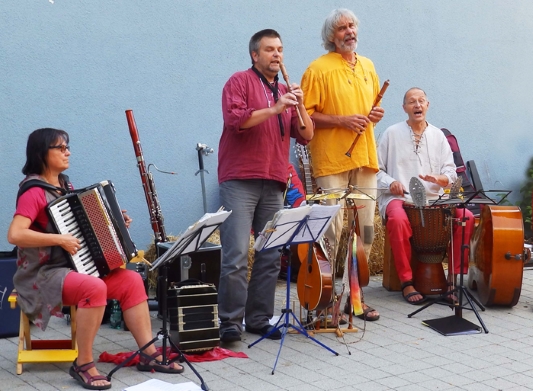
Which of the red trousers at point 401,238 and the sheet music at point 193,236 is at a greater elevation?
the sheet music at point 193,236

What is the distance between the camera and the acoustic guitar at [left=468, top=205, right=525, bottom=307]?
5.62 metres

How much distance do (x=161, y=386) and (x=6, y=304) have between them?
1.54m

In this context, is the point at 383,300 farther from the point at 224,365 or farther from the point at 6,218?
the point at 6,218

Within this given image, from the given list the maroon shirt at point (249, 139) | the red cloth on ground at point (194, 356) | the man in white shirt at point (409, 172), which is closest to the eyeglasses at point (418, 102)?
the man in white shirt at point (409, 172)

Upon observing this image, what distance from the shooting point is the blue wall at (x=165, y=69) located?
5.73m

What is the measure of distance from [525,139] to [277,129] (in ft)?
15.0

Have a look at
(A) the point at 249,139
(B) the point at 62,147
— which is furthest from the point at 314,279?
(B) the point at 62,147

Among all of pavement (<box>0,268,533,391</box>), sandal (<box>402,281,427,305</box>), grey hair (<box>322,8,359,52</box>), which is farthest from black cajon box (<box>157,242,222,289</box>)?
grey hair (<box>322,8,359,52</box>)

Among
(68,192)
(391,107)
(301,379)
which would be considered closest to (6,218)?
(68,192)

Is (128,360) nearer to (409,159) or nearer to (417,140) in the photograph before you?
(409,159)

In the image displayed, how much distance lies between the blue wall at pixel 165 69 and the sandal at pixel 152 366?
6.33 feet

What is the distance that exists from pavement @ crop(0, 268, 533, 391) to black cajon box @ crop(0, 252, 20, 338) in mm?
77

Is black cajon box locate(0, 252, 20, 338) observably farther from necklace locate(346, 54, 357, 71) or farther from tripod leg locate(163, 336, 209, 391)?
necklace locate(346, 54, 357, 71)

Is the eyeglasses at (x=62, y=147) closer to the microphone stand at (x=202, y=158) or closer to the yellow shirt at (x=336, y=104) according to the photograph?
the yellow shirt at (x=336, y=104)
